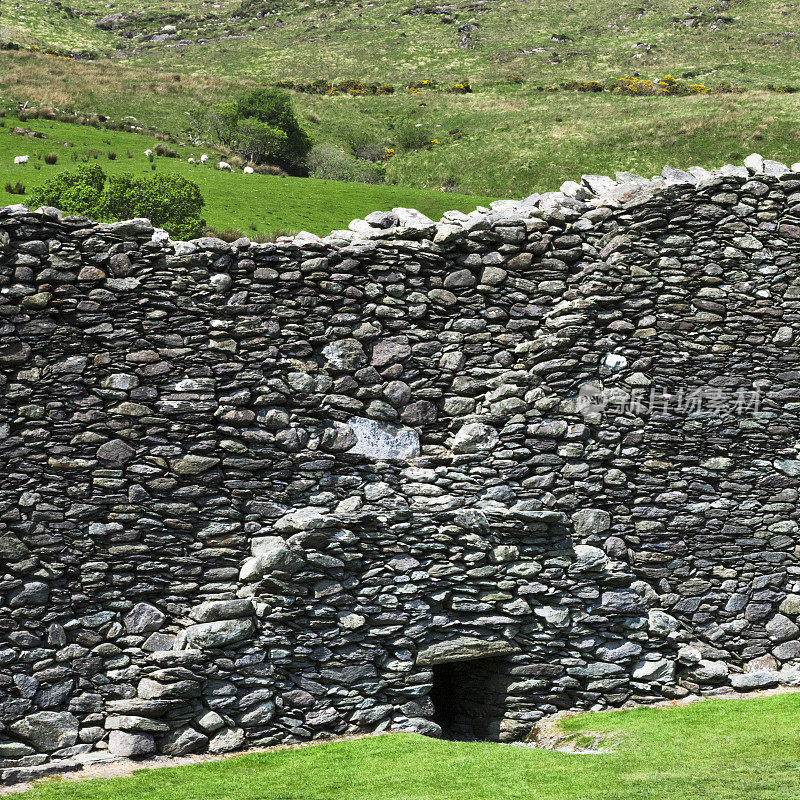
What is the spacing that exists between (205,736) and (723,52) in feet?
260

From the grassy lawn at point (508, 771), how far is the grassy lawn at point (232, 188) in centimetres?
2276

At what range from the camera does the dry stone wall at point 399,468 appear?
9.52m

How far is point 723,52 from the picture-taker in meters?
73.4

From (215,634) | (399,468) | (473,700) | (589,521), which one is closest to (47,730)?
(215,634)

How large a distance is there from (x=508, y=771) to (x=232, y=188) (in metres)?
30.0

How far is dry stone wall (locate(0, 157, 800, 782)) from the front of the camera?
952 cm

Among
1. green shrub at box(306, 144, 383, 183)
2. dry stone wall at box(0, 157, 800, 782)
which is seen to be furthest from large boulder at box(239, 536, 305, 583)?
green shrub at box(306, 144, 383, 183)

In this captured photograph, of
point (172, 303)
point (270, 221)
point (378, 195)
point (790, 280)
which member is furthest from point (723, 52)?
point (172, 303)

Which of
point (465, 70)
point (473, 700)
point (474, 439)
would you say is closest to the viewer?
point (474, 439)

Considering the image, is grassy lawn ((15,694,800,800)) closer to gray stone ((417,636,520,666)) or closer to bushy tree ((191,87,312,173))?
gray stone ((417,636,520,666))

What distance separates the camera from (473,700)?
11.1 m

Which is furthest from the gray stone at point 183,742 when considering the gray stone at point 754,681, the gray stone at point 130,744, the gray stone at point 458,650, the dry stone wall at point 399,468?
the gray stone at point 754,681

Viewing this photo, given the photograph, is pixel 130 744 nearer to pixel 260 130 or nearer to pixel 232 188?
pixel 232 188

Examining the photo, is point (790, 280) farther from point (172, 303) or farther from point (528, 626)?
point (172, 303)
